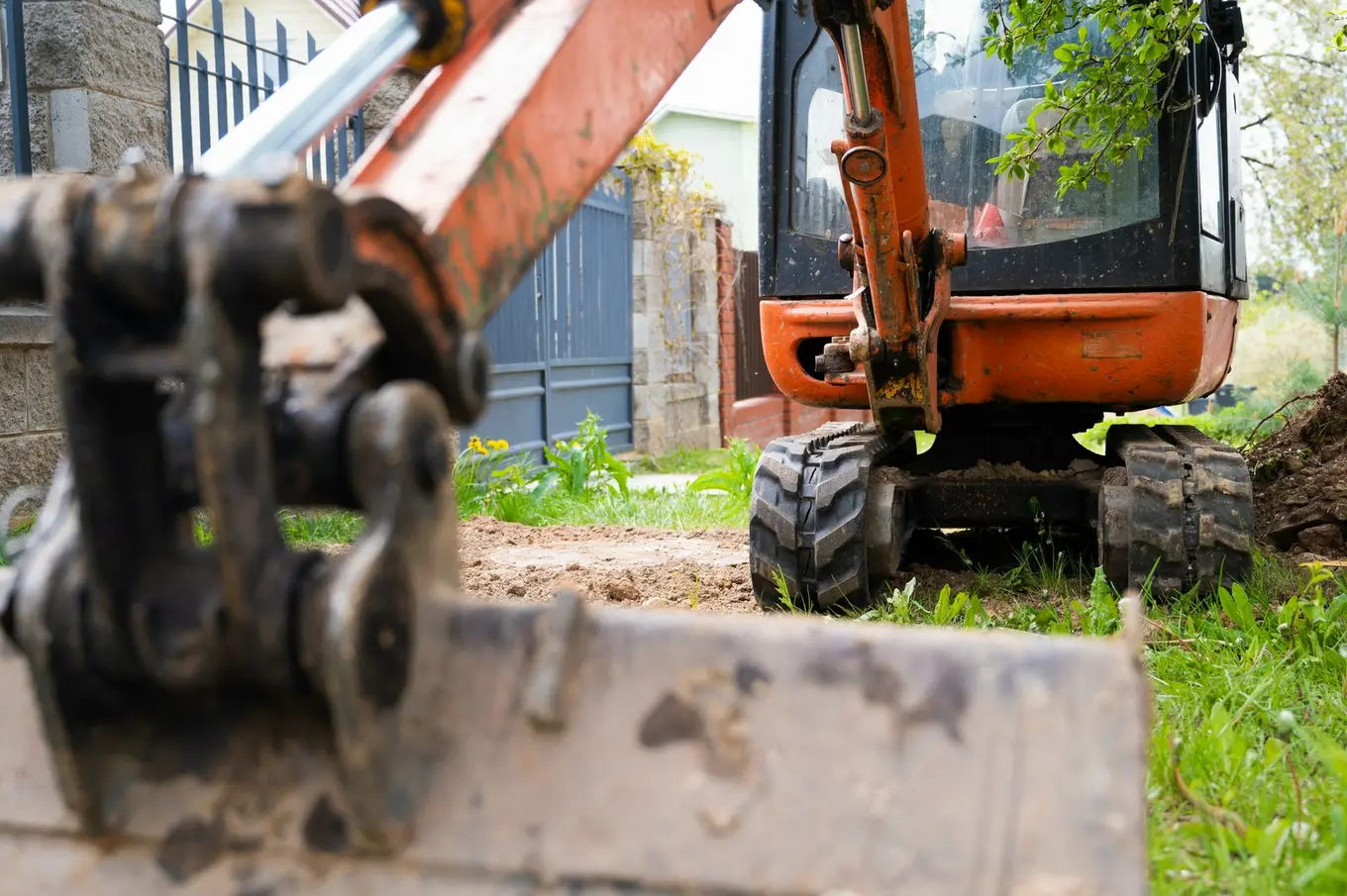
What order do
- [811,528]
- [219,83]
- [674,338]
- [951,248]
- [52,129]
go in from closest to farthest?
[951,248], [811,528], [52,129], [219,83], [674,338]

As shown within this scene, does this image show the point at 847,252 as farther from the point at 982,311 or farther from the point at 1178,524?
the point at 1178,524

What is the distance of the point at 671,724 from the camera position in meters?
1.28

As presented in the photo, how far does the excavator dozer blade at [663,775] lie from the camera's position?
118cm

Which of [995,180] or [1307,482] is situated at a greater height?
[995,180]

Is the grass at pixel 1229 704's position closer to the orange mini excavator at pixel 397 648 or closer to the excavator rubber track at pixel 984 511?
the excavator rubber track at pixel 984 511

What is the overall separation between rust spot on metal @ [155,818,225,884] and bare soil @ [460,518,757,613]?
2.68 meters

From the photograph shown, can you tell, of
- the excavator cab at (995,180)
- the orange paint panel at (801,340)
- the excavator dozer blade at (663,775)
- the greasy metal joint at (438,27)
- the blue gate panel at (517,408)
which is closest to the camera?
the excavator dozer blade at (663,775)

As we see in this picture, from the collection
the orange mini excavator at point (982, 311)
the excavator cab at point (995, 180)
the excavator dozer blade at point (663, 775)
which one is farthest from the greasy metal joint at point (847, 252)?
the excavator dozer blade at point (663, 775)

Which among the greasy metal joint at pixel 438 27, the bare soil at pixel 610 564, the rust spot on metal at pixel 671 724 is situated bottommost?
the bare soil at pixel 610 564

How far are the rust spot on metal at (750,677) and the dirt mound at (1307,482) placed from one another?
367 cm

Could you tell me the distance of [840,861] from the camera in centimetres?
117

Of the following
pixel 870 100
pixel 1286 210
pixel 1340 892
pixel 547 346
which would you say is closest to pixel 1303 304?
pixel 1286 210

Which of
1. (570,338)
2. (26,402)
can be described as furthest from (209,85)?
(570,338)

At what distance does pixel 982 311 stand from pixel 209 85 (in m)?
3.61
